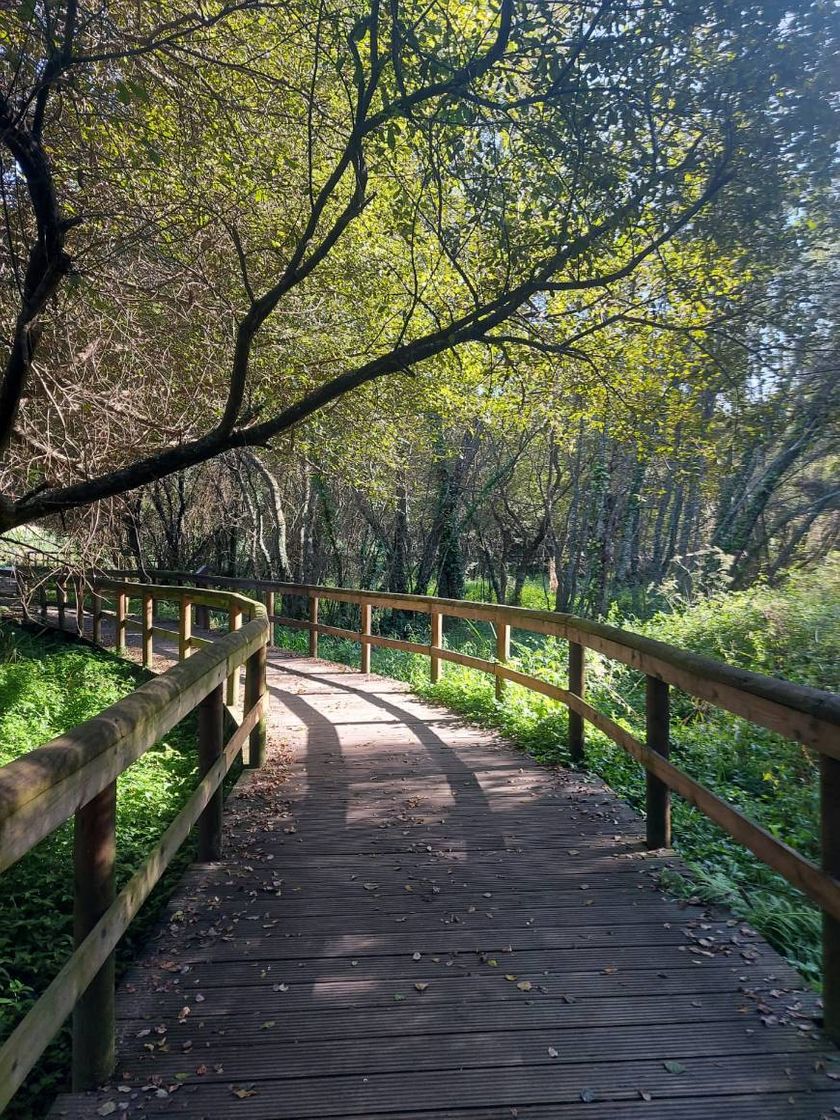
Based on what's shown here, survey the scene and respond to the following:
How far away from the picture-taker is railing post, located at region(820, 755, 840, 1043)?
2.44 meters

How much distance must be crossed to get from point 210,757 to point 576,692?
9.39ft

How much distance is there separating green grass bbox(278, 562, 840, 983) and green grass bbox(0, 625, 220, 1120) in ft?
9.31

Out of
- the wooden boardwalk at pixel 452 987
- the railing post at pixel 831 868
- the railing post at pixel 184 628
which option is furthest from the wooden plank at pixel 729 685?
the railing post at pixel 184 628

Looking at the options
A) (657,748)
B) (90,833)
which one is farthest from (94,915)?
(657,748)

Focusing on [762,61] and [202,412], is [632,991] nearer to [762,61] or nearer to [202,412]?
[762,61]

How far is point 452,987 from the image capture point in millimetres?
2805

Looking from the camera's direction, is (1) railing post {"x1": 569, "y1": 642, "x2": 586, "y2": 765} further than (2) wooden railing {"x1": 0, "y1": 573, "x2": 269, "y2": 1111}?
Yes

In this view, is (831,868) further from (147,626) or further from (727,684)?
(147,626)

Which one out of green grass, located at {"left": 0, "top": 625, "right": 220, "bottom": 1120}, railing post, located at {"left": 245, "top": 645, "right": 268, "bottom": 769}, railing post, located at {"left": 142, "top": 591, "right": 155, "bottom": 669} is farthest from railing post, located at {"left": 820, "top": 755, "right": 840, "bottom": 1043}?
railing post, located at {"left": 142, "top": 591, "right": 155, "bottom": 669}

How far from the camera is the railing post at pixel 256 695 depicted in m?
5.35

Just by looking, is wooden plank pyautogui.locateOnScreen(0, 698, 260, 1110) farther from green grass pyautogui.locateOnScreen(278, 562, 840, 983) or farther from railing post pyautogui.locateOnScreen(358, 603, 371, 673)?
railing post pyautogui.locateOnScreen(358, 603, 371, 673)

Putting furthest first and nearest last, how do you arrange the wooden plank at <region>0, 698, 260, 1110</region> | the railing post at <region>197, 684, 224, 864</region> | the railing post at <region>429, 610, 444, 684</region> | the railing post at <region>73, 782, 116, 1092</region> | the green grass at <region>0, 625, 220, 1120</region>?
the railing post at <region>429, 610, 444, 684</region>, the railing post at <region>197, 684, 224, 864</region>, the green grass at <region>0, 625, 220, 1120</region>, the railing post at <region>73, 782, 116, 1092</region>, the wooden plank at <region>0, 698, 260, 1110</region>

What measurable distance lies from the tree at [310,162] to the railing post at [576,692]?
94.3 inches

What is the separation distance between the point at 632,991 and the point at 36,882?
388cm
